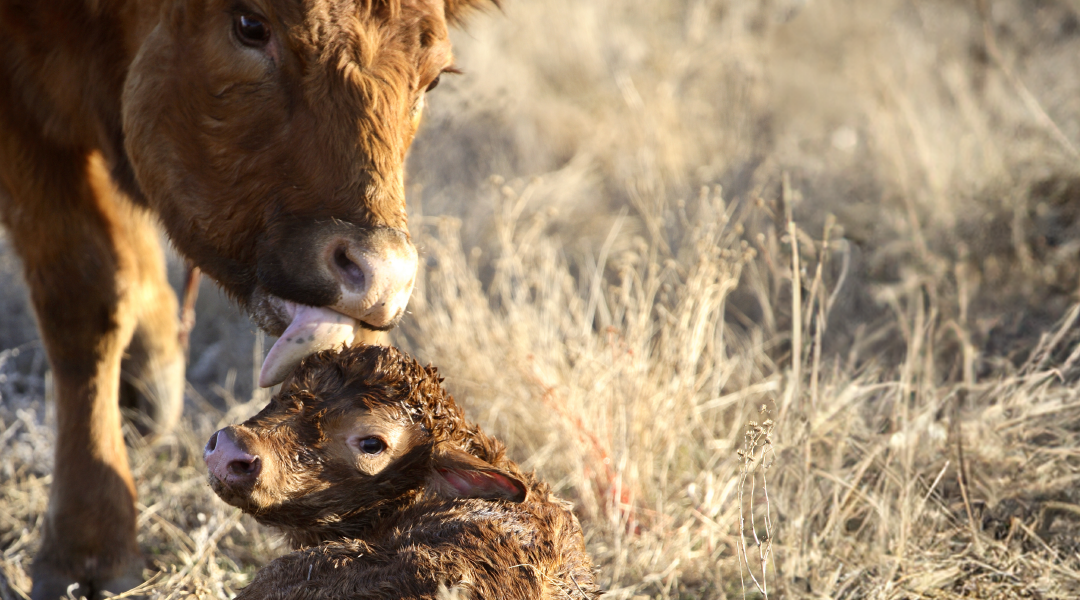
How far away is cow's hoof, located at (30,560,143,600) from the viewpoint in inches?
121

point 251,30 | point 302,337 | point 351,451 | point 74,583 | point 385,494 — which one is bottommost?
point 74,583

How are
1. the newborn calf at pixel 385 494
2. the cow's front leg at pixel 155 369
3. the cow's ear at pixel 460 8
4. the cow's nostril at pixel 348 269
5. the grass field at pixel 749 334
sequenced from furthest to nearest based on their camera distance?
the cow's front leg at pixel 155 369
the cow's ear at pixel 460 8
the grass field at pixel 749 334
the cow's nostril at pixel 348 269
the newborn calf at pixel 385 494

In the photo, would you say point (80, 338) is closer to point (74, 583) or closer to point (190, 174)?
point (74, 583)

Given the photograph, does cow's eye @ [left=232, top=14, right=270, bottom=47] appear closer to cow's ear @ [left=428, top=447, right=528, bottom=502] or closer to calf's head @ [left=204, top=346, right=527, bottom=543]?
calf's head @ [left=204, top=346, right=527, bottom=543]

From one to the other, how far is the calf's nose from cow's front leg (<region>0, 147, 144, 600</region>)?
3.77ft

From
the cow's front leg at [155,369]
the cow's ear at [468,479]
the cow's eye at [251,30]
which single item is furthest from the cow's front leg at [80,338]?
the cow's ear at [468,479]

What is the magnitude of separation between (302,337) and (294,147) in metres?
0.55

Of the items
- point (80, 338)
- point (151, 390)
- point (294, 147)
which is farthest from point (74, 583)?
point (294, 147)

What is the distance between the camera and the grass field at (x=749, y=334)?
10.0ft

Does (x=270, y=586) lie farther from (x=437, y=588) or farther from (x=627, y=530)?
(x=627, y=530)

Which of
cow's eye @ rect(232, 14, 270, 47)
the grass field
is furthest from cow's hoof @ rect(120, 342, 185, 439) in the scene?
cow's eye @ rect(232, 14, 270, 47)

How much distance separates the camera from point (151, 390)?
4.28 meters

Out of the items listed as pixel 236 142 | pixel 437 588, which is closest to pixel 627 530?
pixel 437 588

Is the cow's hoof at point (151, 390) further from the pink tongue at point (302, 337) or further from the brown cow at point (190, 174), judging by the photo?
the pink tongue at point (302, 337)
